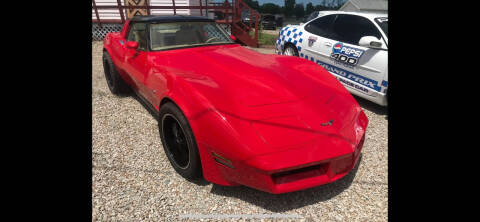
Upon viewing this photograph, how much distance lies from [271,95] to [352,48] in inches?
93.1

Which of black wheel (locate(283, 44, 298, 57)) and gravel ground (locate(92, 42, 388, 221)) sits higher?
black wheel (locate(283, 44, 298, 57))

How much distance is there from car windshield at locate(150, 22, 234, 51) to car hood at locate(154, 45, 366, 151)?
0.25 metres

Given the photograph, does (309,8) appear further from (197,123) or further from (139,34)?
(197,123)

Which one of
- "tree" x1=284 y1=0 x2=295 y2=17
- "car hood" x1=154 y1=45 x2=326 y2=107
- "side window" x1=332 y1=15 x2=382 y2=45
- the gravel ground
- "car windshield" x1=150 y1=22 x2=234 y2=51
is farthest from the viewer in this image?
"tree" x1=284 y1=0 x2=295 y2=17

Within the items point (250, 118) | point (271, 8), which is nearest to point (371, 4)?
point (271, 8)

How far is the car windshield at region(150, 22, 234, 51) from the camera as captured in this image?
3.03m

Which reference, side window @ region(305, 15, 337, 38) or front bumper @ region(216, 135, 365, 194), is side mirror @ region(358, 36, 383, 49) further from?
front bumper @ region(216, 135, 365, 194)

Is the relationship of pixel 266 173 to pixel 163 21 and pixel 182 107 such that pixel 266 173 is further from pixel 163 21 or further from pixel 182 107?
pixel 163 21

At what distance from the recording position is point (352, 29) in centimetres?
397

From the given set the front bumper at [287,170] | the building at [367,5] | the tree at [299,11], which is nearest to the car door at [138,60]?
the front bumper at [287,170]

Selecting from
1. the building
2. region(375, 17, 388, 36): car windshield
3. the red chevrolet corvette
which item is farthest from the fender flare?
the building

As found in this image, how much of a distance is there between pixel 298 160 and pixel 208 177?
0.72 m

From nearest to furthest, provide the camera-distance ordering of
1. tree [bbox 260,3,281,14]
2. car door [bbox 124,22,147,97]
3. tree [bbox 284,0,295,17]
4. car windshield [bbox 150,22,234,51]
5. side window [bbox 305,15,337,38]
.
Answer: car door [bbox 124,22,147,97] → car windshield [bbox 150,22,234,51] → side window [bbox 305,15,337,38] → tree [bbox 260,3,281,14] → tree [bbox 284,0,295,17]

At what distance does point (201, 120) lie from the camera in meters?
1.86
